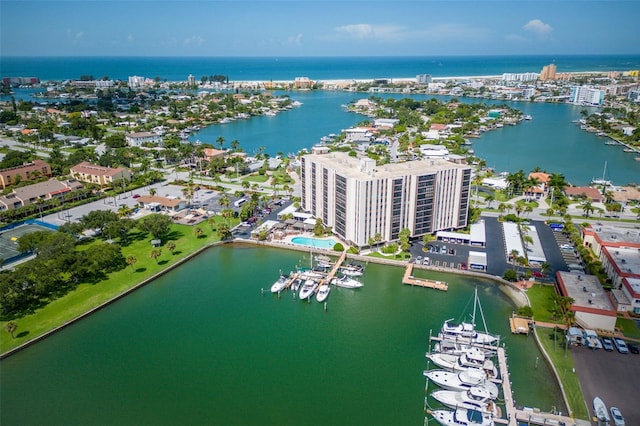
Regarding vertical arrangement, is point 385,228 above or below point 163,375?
above

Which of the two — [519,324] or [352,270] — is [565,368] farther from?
[352,270]

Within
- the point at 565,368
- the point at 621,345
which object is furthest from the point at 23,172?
the point at 621,345

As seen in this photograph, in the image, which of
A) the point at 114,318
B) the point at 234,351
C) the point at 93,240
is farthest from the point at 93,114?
the point at 234,351

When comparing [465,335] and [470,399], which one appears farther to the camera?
[465,335]

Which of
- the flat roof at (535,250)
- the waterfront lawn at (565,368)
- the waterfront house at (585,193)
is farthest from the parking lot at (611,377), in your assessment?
the waterfront house at (585,193)

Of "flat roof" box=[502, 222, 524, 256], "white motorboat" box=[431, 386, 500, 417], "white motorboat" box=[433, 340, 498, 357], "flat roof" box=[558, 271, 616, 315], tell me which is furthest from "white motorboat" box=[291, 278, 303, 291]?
"flat roof" box=[558, 271, 616, 315]

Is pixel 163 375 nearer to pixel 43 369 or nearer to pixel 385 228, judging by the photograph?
pixel 43 369

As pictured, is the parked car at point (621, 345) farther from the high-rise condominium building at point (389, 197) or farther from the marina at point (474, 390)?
the high-rise condominium building at point (389, 197)

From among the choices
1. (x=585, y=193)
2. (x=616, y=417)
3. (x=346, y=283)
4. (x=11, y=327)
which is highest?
(x=585, y=193)
